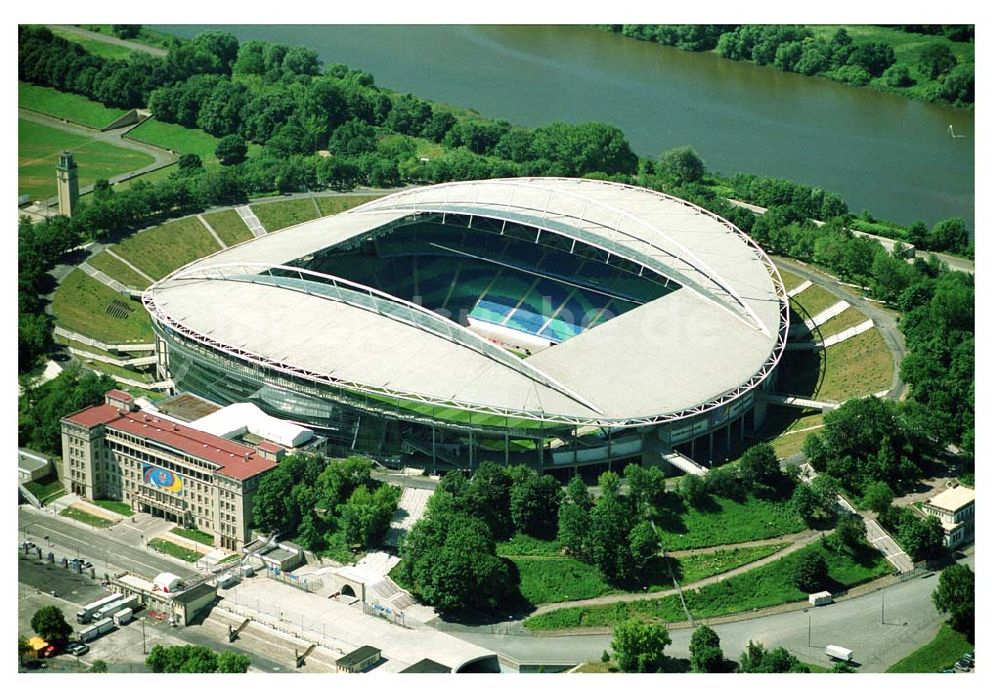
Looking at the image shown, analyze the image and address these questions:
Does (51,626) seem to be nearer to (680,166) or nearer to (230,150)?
(230,150)

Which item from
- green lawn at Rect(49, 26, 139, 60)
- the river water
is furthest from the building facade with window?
green lawn at Rect(49, 26, 139, 60)

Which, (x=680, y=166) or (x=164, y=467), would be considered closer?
(x=164, y=467)

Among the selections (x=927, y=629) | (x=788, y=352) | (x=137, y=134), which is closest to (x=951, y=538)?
(x=927, y=629)

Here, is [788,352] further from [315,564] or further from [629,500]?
[315,564]

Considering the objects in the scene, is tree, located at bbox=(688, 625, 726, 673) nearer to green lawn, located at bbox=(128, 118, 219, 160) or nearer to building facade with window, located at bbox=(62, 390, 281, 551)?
building facade with window, located at bbox=(62, 390, 281, 551)

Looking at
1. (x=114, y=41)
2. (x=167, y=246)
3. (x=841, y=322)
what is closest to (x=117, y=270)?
(x=167, y=246)

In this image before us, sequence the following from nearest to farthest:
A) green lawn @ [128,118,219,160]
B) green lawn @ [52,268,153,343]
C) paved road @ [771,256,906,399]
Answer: paved road @ [771,256,906,399] < green lawn @ [52,268,153,343] < green lawn @ [128,118,219,160]

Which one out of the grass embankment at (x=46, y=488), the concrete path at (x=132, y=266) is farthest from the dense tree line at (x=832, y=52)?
the grass embankment at (x=46, y=488)
